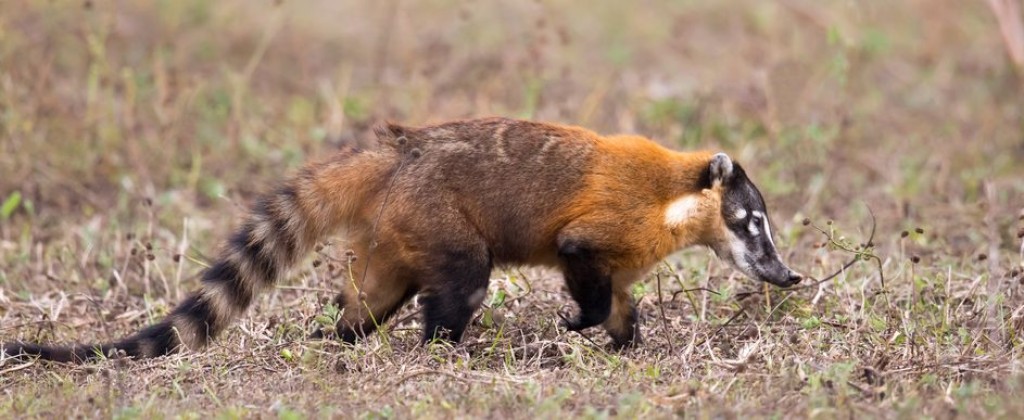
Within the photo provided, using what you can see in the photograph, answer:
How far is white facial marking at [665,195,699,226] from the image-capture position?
802 cm

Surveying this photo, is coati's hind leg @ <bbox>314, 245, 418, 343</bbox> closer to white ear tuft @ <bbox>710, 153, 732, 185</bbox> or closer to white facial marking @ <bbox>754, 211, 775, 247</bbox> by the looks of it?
white ear tuft @ <bbox>710, 153, 732, 185</bbox>

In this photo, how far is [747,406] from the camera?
6.64m

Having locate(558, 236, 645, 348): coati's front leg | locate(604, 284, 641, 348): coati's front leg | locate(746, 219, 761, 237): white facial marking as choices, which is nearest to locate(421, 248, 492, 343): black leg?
locate(558, 236, 645, 348): coati's front leg

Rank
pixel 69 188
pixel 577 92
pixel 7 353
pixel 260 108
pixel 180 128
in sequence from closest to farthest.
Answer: pixel 7 353 < pixel 69 188 < pixel 180 128 < pixel 260 108 < pixel 577 92

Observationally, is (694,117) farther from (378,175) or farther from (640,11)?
(378,175)

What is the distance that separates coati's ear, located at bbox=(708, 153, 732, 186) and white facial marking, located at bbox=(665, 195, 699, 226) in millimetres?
170

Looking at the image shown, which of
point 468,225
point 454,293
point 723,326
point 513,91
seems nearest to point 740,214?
point 723,326

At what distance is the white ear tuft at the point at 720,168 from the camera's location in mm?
8102

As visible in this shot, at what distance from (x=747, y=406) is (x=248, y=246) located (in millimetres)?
2945

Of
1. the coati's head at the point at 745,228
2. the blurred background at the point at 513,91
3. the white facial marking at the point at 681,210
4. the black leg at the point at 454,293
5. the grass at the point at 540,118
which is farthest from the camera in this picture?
the blurred background at the point at 513,91

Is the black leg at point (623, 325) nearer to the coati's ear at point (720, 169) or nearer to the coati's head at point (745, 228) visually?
the coati's head at point (745, 228)

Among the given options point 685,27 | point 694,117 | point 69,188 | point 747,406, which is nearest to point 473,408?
point 747,406

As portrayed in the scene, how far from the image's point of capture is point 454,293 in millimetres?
7574

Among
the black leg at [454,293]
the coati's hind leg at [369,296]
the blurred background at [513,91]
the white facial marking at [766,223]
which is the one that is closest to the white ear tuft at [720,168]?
the white facial marking at [766,223]
